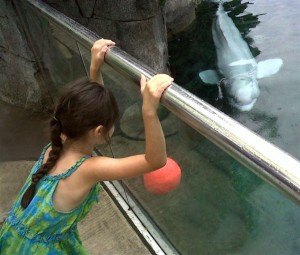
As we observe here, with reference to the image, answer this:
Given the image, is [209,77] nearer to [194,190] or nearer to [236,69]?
[236,69]

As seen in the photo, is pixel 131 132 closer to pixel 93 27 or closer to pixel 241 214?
pixel 241 214

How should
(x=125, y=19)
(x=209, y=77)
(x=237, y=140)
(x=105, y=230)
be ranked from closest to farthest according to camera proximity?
(x=237, y=140) → (x=105, y=230) → (x=125, y=19) → (x=209, y=77)

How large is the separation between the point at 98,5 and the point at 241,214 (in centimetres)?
421

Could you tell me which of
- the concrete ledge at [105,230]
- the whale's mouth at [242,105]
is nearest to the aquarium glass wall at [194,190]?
the concrete ledge at [105,230]

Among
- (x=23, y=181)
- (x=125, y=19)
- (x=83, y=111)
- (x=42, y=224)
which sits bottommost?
(x=23, y=181)

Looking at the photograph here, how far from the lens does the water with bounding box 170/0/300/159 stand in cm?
610

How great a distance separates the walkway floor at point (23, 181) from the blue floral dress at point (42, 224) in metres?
0.70

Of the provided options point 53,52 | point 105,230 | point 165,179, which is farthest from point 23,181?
point 165,179

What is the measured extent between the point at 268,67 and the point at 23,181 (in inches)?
221

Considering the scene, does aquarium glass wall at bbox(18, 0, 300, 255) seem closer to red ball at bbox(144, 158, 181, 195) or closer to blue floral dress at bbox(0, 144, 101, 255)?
red ball at bbox(144, 158, 181, 195)

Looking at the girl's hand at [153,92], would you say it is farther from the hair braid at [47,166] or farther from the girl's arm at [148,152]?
the hair braid at [47,166]

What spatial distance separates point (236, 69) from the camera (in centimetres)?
727

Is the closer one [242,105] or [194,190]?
[194,190]

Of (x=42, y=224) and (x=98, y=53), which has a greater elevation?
(x=98, y=53)
